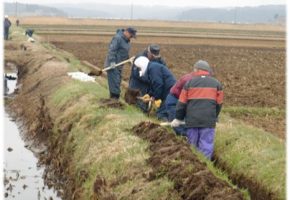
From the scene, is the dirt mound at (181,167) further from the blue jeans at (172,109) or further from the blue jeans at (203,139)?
the blue jeans at (172,109)

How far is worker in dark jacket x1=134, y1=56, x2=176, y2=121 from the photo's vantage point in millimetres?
10828

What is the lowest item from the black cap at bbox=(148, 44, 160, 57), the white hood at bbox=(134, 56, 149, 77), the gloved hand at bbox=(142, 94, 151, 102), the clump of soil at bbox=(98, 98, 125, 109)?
the clump of soil at bbox=(98, 98, 125, 109)

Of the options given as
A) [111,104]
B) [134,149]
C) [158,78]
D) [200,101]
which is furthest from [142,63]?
[134,149]

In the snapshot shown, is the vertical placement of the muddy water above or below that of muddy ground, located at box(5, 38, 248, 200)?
below

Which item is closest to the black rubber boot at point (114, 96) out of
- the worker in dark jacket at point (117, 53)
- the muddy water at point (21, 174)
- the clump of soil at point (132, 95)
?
the worker in dark jacket at point (117, 53)

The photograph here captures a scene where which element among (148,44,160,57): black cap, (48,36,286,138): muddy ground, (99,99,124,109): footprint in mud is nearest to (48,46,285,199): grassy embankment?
(99,99,124,109): footprint in mud

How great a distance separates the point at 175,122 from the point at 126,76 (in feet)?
39.6

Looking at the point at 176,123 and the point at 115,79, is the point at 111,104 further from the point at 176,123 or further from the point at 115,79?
the point at 176,123

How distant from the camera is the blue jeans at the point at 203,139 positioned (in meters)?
8.96

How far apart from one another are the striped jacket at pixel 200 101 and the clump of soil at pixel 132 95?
10.7 ft

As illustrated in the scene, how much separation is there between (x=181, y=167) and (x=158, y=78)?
3.52 meters

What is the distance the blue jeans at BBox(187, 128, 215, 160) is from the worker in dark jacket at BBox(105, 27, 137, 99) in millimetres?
4005

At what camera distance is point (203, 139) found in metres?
8.99

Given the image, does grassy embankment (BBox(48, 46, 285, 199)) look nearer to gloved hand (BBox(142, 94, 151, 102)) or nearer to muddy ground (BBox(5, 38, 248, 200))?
muddy ground (BBox(5, 38, 248, 200))
